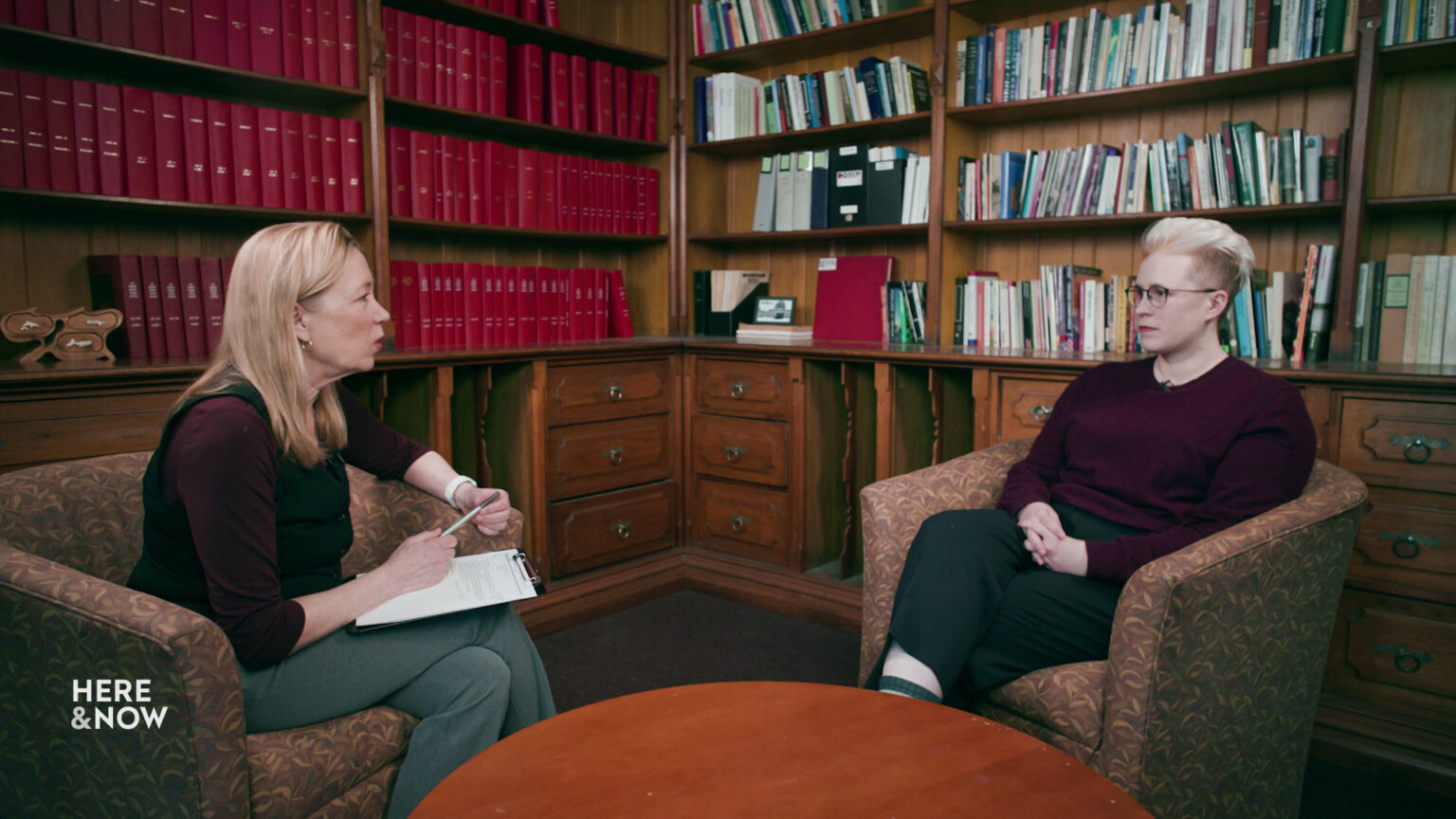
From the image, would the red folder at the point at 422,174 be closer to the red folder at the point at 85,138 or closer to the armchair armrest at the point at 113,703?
the red folder at the point at 85,138

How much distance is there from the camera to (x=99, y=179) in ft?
7.25

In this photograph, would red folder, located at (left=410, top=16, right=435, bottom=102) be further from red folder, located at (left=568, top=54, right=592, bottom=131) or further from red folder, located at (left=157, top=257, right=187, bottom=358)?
red folder, located at (left=157, top=257, right=187, bottom=358)

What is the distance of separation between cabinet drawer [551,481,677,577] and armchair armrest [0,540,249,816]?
1774 millimetres

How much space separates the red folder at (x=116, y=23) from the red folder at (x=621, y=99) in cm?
157

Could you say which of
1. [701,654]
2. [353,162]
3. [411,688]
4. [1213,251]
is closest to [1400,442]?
[1213,251]

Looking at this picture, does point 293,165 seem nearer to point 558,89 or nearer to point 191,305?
point 191,305

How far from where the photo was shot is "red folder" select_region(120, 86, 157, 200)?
2240 mm

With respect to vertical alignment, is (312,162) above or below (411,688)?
above

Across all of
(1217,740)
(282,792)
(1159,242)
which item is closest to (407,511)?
(282,792)

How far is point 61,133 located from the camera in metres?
2.15

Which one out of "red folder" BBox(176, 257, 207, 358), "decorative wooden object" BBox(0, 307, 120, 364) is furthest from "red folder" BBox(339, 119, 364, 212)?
"decorative wooden object" BBox(0, 307, 120, 364)

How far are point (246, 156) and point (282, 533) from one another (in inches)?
60.4

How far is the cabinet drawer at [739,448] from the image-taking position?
9.93 feet

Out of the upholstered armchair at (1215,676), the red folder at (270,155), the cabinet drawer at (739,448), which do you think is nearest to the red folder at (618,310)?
the cabinet drawer at (739,448)
